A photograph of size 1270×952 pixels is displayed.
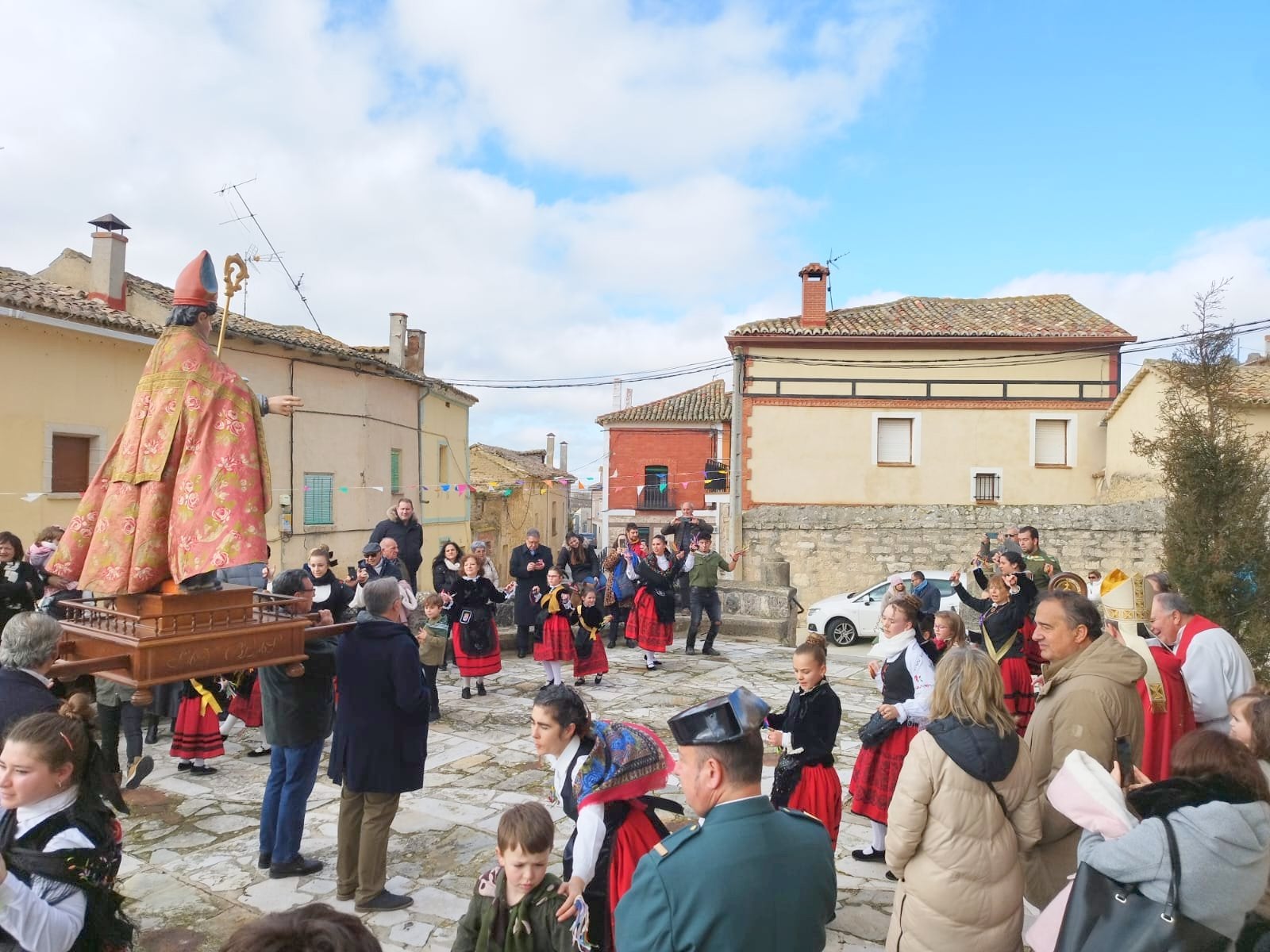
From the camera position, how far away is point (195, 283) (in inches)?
143

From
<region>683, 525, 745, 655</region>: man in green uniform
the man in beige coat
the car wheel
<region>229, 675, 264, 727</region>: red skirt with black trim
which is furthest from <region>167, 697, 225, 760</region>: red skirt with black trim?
the car wheel

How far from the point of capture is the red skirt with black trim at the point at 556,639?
30.3 feet

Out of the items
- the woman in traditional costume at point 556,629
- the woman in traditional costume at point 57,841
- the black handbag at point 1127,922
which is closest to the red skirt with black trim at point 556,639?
the woman in traditional costume at point 556,629

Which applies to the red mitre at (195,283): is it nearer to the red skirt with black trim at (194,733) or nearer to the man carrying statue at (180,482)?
the man carrying statue at (180,482)

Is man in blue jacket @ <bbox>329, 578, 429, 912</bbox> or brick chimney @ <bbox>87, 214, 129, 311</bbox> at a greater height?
brick chimney @ <bbox>87, 214, 129, 311</bbox>

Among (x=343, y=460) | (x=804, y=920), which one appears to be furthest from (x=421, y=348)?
(x=804, y=920)

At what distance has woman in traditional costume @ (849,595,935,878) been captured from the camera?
486 cm

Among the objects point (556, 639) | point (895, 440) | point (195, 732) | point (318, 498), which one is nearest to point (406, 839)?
point (195, 732)

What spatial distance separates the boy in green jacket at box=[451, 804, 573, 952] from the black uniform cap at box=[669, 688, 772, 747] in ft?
2.74

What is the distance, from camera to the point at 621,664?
1095 centimetres

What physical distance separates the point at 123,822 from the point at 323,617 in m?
2.91

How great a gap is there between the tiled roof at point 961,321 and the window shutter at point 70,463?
51.4 feet

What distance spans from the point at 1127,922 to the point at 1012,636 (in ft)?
14.3

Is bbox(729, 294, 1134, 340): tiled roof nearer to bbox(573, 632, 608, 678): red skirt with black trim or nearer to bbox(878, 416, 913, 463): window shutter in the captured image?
bbox(878, 416, 913, 463): window shutter
